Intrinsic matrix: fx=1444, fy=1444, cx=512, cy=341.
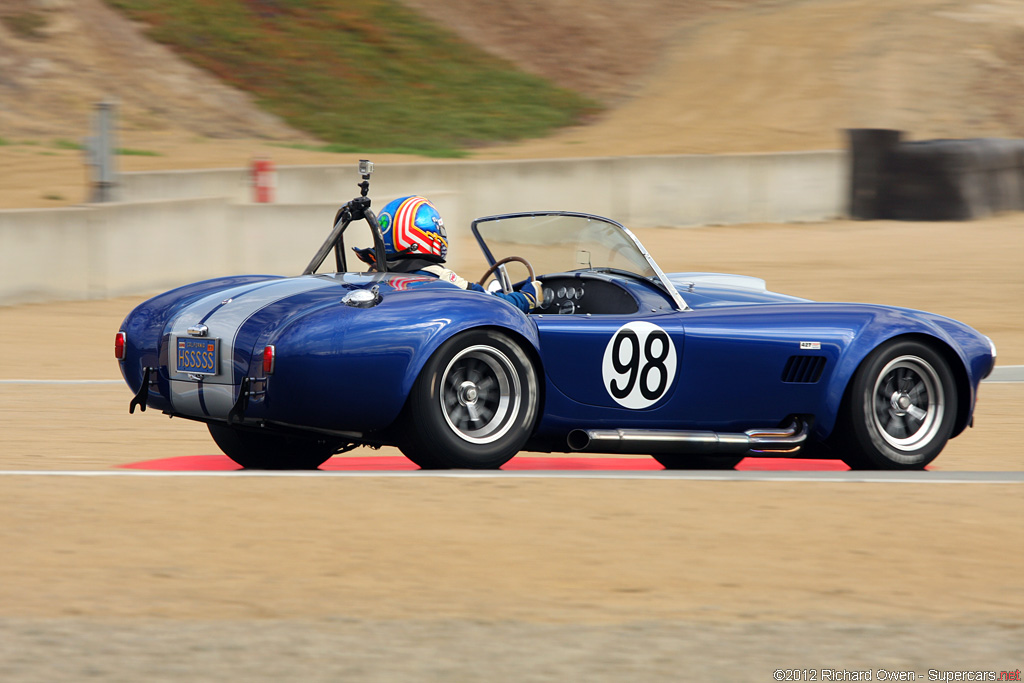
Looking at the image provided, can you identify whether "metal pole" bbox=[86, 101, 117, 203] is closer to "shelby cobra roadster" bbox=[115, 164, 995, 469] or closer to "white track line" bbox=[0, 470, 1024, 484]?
"shelby cobra roadster" bbox=[115, 164, 995, 469]

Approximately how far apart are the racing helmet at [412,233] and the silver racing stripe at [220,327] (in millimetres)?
436

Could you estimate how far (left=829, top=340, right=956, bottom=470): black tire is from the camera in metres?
6.95

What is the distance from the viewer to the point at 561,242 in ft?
23.8

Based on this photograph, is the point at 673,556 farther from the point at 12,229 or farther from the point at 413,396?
the point at 12,229

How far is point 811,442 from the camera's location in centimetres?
704

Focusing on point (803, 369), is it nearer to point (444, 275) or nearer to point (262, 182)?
point (444, 275)

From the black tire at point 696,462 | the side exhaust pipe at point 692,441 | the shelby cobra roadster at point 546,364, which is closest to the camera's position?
the shelby cobra roadster at point 546,364

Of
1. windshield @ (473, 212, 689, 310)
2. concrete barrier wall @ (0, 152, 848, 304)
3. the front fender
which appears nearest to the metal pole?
concrete barrier wall @ (0, 152, 848, 304)

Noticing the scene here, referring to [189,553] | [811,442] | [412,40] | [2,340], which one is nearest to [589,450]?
[811,442]

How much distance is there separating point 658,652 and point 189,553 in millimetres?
1772

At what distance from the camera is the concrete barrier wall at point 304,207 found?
15000mm

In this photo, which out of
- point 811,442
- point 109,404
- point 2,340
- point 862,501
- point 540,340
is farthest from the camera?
point 2,340

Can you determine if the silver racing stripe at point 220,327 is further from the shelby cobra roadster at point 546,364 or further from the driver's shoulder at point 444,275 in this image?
the driver's shoulder at point 444,275

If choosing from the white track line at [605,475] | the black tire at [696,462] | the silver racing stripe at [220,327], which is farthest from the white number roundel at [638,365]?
the silver racing stripe at [220,327]
